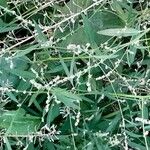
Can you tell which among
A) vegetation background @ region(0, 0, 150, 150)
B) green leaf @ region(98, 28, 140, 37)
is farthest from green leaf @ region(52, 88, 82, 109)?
green leaf @ region(98, 28, 140, 37)

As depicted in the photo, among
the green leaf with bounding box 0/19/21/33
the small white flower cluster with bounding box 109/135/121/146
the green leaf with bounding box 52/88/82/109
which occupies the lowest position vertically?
the small white flower cluster with bounding box 109/135/121/146

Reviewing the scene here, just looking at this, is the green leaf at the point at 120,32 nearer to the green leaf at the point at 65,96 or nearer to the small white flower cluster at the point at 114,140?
the green leaf at the point at 65,96

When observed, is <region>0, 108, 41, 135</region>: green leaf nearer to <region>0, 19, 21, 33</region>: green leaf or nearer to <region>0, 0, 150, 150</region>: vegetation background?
<region>0, 0, 150, 150</region>: vegetation background

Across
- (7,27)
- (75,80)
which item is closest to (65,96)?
(75,80)

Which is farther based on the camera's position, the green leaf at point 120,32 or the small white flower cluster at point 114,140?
the small white flower cluster at point 114,140

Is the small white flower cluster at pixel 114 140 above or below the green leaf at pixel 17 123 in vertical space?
below

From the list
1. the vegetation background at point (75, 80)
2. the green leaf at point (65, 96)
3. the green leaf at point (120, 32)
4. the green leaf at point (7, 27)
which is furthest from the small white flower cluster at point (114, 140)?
the green leaf at point (7, 27)

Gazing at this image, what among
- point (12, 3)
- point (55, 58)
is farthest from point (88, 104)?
point (12, 3)

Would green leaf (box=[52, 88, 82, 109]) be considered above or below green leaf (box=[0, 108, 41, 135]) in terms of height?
above

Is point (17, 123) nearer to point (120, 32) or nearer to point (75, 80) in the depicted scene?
point (75, 80)

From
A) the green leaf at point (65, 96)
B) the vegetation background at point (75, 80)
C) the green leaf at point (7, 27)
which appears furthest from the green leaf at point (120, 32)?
the green leaf at point (7, 27)

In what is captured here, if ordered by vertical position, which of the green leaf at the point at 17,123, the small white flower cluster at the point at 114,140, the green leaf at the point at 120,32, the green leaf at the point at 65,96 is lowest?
the small white flower cluster at the point at 114,140
